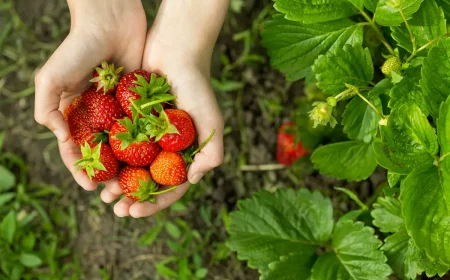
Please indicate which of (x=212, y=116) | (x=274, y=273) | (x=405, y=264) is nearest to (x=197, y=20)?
(x=212, y=116)

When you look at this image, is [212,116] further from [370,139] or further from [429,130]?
[429,130]

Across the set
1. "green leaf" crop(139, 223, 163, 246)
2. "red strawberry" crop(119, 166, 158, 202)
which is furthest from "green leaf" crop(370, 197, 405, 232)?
"green leaf" crop(139, 223, 163, 246)

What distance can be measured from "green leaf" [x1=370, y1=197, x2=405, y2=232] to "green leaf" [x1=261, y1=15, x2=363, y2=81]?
322mm

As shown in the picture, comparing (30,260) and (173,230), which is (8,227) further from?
Result: (173,230)

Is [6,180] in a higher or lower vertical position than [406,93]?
lower

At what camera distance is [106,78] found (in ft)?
3.83

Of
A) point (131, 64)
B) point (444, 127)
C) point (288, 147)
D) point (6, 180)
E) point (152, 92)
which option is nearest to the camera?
point (444, 127)

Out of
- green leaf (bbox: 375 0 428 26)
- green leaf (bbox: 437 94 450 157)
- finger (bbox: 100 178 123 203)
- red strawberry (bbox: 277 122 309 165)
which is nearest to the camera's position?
green leaf (bbox: 437 94 450 157)

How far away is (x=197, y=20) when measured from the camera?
1.32 meters

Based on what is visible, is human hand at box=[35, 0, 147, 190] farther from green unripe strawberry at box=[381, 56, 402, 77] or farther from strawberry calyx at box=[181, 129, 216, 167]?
green unripe strawberry at box=[381, 56, 402, 77]

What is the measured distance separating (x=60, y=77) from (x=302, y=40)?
507 mm

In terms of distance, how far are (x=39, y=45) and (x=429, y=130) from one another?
4.59 feet

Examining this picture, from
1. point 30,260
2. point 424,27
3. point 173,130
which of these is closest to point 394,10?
point 424,27

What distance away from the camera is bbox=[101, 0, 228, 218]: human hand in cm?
116
